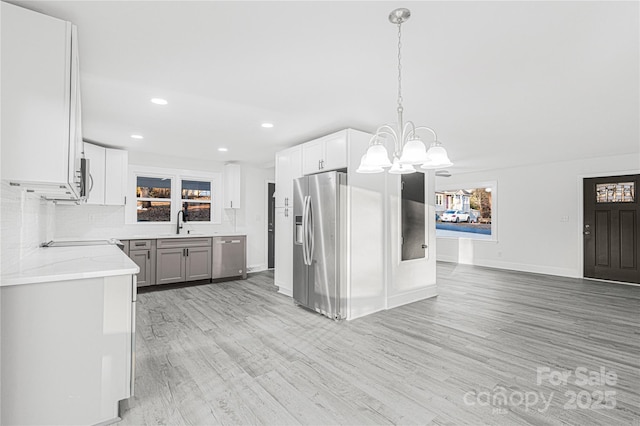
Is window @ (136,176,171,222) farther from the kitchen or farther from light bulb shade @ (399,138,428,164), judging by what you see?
light bulb shade @ (399,138,428,164)

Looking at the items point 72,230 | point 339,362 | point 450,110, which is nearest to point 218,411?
point 339,362

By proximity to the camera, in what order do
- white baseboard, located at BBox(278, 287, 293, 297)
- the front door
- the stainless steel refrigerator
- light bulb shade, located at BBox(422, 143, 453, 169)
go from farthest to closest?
the front door → white baseboard, located at BBox(278, 287, 293, 297) → the stainless steel refrigerator → light bulb shade, located at BBox(422, 143, 453, 169)

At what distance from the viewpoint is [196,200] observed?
20.7 feet

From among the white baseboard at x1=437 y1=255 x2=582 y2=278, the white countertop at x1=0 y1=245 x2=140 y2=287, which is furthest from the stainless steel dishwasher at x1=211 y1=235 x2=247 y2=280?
the white baseboard at x1=437 y1=255 x2=582 y2=278

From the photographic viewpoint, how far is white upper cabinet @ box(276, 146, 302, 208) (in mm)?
4676

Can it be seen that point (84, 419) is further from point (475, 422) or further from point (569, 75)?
point (569, 75)

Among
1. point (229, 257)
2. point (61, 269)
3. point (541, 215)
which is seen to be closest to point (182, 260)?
point (229, 257)

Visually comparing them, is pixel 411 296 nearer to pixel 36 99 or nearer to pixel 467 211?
pixel 36 99

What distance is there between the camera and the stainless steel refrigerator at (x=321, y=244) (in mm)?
3723

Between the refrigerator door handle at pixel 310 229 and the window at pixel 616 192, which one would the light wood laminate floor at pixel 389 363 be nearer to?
the refrigerator door handle at pixel 310 229

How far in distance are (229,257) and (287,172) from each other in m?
2.19

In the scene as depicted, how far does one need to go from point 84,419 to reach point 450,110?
407 cm

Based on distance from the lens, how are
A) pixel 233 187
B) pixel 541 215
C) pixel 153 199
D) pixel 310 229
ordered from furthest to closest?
pixel 541 215
pixel 233 187
pixel 153 199
pixel 310 229

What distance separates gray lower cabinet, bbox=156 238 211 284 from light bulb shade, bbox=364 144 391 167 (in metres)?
4.32
